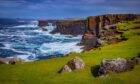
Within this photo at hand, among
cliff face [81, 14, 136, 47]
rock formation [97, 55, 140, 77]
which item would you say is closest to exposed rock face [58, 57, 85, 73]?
rock formation [97, 55, 140, 77]

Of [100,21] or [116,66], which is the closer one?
[116,66]

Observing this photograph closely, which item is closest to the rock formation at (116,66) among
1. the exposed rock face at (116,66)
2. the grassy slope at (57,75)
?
the exposed rock face at (116,66)

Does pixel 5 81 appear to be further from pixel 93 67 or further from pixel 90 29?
pixel 90 29

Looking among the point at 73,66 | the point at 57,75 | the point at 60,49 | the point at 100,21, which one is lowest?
the point at 60,49

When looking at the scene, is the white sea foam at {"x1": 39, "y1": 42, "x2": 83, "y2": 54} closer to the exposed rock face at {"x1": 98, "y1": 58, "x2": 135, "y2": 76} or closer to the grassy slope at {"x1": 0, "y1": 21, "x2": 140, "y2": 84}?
the grassy slope at {"x1": 0, "y1": 21, "x2": 140, "y2": 84}

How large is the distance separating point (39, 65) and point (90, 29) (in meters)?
126

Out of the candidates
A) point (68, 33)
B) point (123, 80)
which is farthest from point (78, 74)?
point (68, 33)

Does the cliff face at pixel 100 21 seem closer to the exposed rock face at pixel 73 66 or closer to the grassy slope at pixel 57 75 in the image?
the grassy slope at pixel 57 75

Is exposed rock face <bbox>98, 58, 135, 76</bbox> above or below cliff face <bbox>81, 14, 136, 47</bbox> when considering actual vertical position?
above

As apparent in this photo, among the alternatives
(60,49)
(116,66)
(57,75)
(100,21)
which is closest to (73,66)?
(57,75)

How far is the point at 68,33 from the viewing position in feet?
639

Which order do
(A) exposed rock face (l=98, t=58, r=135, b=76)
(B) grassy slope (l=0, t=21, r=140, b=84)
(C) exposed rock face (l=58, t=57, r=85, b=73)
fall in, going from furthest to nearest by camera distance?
(C) exposed rock face (l=58, t=57, r=85, b=73) < (A) exposed rock face (l=98, t=58, r=135, b=76) < (B) grassy slope (l=0, t=21, r=140, b=84)

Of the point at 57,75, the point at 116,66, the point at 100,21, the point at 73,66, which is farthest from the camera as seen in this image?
the point at 100,21

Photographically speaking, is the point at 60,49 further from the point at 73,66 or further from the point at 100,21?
the point at 73,66
